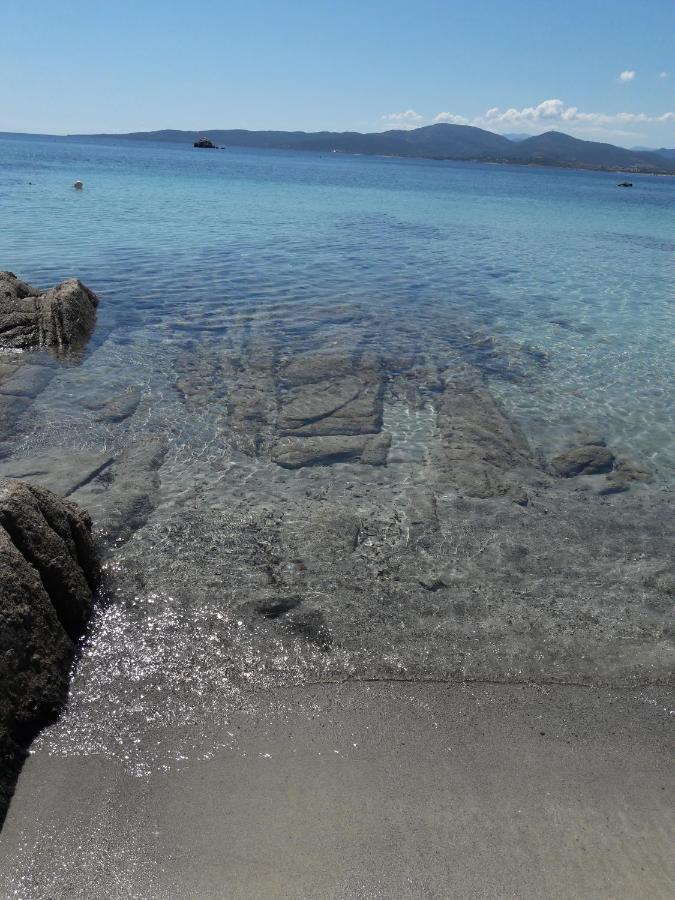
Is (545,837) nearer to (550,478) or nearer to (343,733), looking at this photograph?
→ (343,733)

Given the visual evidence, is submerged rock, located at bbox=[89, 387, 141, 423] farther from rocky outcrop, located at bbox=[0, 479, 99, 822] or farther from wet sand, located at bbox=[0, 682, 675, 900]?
wet sand, located at bbox=[0, 682, 675, 900]

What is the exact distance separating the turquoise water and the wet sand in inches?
246

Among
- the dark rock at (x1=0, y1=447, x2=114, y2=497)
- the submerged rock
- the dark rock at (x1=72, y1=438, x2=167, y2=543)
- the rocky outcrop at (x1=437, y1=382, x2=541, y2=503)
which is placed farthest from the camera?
the submerged rock

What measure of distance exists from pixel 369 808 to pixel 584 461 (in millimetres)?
7484

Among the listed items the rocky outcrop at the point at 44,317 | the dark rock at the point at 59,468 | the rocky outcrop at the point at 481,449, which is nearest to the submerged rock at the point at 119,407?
the dark rock at the point at 59,468

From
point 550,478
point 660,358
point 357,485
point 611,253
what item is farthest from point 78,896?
point 611,253

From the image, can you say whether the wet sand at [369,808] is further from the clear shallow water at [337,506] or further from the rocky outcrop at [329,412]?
the rocky outcrop at [329,412]

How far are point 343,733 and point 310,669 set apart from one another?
0.77m

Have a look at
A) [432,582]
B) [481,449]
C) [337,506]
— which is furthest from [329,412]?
[432,582]

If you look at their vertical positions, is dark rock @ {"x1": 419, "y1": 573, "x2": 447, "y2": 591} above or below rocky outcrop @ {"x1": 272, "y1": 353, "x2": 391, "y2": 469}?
below

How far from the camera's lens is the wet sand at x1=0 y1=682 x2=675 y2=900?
3.92 metres

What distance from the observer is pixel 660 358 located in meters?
15.8

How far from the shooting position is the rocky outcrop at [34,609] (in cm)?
460

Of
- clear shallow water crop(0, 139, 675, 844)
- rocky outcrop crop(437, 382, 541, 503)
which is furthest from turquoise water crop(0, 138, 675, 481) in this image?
rocky outcrop crop(437, 382, 541, 503)
